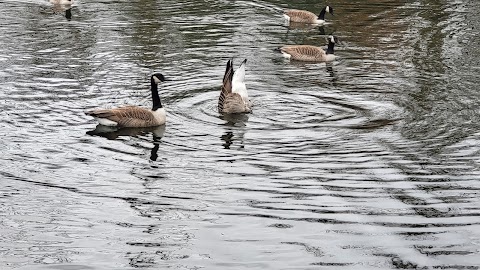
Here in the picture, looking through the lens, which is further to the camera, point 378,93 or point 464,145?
point 378,93

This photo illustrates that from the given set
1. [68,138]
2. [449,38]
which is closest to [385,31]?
[449,38]

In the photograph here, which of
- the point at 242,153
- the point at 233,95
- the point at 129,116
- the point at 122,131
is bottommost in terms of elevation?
the point at 122,131

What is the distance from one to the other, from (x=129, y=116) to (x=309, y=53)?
7.90m

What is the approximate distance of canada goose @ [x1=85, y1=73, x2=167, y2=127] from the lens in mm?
16672

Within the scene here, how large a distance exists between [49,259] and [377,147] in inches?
268

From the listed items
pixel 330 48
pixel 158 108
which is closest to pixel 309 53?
pixel 330 48

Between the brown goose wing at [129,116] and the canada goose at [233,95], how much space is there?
175cm

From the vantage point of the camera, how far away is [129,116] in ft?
55.4

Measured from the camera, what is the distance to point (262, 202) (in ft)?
40.1

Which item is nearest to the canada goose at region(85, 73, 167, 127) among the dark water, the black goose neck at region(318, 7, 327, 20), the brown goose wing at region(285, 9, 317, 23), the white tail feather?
the dark water

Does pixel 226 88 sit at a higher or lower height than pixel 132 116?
higher

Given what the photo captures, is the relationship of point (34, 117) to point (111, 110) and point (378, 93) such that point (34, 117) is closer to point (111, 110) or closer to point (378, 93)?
point (111, 110)

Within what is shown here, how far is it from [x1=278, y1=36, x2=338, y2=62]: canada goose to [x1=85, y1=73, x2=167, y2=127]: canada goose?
6.97 meters

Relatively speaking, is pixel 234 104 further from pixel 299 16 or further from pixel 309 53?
pixel 299 16
